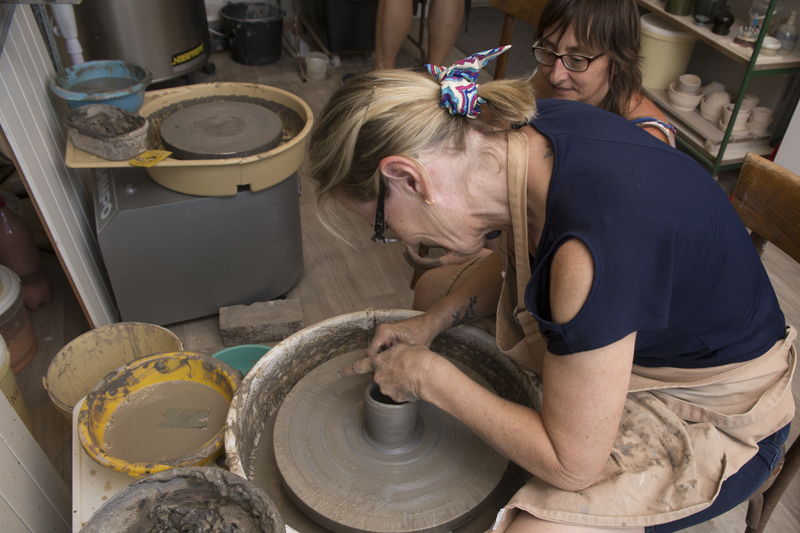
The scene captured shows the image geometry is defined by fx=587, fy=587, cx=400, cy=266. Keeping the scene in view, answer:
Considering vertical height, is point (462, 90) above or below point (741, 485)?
above

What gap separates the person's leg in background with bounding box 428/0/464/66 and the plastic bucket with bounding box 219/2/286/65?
142 cm

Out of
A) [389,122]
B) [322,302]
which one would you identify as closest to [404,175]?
[389,122]

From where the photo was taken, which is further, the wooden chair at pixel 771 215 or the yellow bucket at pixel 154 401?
the yellow bucket at pixel 154 401

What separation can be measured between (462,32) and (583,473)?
4.59 meters

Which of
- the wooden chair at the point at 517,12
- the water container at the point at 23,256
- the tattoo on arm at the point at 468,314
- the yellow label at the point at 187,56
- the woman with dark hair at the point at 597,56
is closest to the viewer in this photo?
Result: the tattoo on arm at the point at 468,314

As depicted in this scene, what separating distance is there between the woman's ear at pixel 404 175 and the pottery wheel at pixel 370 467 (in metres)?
0.63

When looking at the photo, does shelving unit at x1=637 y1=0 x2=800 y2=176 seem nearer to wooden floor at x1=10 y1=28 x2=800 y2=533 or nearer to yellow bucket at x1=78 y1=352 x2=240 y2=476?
wooden floor at x1=10 y1=28 x2=800 y2=533

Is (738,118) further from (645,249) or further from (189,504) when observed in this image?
(189,504)

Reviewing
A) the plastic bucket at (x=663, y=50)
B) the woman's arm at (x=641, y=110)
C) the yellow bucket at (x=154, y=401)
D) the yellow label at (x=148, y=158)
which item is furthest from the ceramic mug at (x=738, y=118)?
Result: the yellow bucket at (x=154, y=401)

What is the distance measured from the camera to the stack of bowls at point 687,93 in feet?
11.0

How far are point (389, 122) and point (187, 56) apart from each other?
3077mm

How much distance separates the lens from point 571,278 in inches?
36.0

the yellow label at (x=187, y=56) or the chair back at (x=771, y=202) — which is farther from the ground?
the chair back at (x=771, y=202)

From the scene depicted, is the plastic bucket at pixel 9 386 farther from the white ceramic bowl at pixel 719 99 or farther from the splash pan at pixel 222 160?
the white ceramic bowl at pixel 719 99
